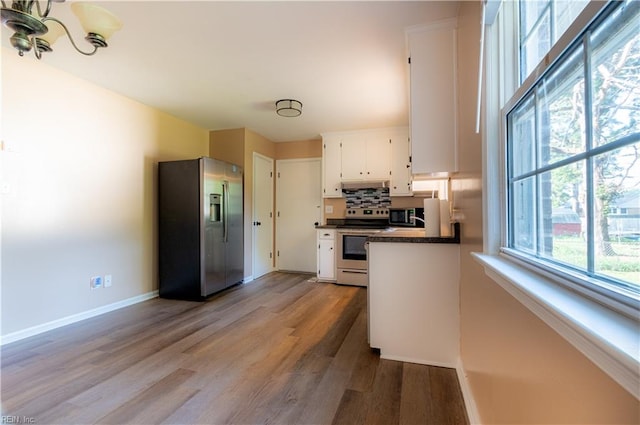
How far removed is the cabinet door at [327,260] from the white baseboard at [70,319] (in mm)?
2305

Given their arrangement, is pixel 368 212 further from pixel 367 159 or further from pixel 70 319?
pixel 70 319

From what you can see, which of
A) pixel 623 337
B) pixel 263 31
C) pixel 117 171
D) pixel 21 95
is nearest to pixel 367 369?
pixel 623 337

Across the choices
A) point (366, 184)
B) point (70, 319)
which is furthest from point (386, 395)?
point (366, 184)

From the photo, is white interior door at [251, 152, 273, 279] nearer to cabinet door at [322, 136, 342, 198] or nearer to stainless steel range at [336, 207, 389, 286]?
cabinet door at [322, 136, 342, 198]

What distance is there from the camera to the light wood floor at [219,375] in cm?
153

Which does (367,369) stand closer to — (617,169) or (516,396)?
(516,396)

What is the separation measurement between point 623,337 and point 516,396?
24.5 inches

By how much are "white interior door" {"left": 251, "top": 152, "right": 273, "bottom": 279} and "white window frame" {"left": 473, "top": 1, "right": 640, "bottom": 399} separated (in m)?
3.96

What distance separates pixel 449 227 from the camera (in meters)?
2.18

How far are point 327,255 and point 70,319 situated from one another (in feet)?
10.1

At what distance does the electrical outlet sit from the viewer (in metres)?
3.02

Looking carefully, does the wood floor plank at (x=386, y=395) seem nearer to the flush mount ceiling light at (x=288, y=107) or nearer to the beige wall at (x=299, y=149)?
the flush mount ceiling light at (x=288, y=107)

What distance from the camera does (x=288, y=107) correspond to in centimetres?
340

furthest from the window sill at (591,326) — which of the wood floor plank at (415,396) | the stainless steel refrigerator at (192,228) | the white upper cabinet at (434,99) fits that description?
the stainless steel refrigerator at (192,228)
